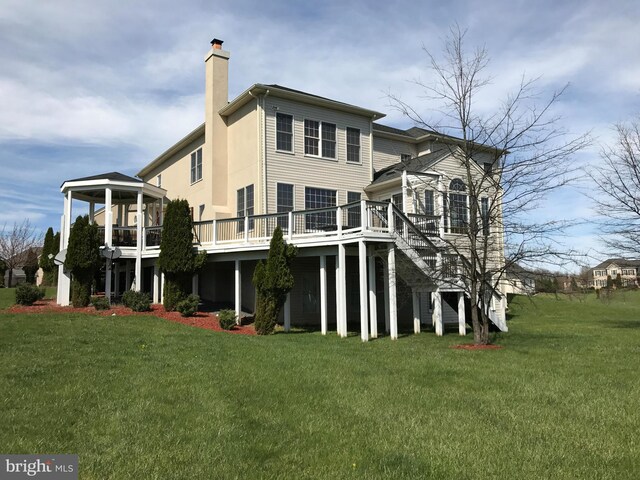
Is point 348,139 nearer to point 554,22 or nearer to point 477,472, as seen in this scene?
point 554,22

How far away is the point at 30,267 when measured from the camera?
34.8m

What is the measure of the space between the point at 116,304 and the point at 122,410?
518 inches

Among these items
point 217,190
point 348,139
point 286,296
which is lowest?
point 286,296

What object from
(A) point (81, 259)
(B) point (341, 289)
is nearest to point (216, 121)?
(A) point (81, 259)

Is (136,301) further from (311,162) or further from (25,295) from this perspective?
(311,162)

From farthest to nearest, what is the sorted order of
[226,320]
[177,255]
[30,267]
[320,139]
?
[30,267] → [320,139] → [177,255] → [226,320]

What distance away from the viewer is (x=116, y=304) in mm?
18016

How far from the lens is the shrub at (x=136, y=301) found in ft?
53.5

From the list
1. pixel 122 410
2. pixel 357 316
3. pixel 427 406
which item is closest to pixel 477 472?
pixel 427 406

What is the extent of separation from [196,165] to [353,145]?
297 inches

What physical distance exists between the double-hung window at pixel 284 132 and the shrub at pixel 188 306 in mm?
Result: 6337

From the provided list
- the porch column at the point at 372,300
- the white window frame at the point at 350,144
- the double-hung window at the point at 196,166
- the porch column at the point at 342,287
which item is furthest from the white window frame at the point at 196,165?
the porch column at the point at 372,300

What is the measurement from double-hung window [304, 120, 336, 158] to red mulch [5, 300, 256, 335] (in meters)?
7.37

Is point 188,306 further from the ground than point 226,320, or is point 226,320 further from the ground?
point 188,306
